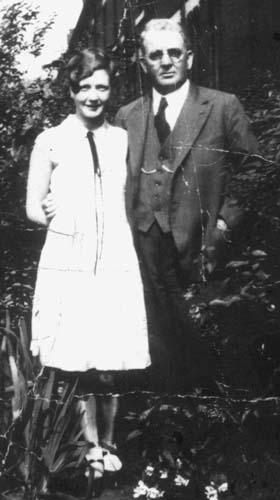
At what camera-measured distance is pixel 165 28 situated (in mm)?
3762

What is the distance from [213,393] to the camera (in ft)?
12.6

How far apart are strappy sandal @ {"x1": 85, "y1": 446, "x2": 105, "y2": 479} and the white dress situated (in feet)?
1.33

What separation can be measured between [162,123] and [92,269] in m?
0.79

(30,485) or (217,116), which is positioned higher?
(217,116)

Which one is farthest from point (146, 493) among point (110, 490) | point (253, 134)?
point (253, 134)

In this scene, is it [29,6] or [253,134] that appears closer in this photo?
[253,134]

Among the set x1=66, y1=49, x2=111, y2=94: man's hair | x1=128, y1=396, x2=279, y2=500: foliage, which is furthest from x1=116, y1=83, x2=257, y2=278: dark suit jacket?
x1=128, y1=396, x2=279, y2=500: foliage

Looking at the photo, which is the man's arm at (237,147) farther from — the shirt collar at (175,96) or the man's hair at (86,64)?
the man's hair at (86,64)

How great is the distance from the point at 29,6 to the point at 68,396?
1.98 m

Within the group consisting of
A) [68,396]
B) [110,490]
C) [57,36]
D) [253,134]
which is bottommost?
[110,490]

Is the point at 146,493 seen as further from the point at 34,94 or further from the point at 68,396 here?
the point at 34,94

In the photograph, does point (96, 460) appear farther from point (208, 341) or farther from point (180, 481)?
point (208, 341)

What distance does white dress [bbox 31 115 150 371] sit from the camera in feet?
12.5

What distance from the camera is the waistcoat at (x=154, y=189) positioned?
3.78 m
